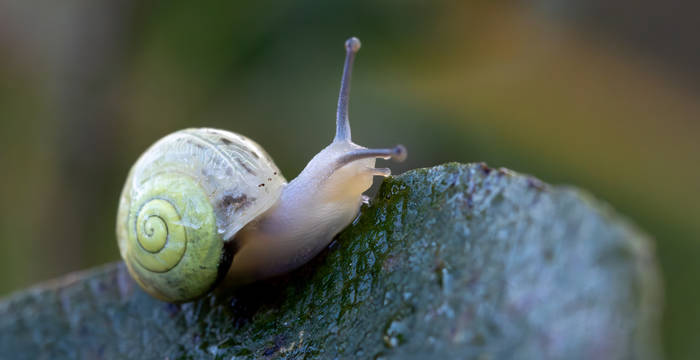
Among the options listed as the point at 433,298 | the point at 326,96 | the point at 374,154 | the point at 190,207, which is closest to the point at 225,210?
the point at 190,207

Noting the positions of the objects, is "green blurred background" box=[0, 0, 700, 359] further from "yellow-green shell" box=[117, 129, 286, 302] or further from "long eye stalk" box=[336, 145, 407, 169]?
"long eye stalk" box=[336, 145, 407, 169]

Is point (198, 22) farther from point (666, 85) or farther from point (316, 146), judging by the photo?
point (666, 85)

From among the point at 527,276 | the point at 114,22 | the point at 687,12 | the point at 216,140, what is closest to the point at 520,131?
the point at 687,12

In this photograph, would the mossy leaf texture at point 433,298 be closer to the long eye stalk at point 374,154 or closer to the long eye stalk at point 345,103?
the long eye stalk at point 374,154

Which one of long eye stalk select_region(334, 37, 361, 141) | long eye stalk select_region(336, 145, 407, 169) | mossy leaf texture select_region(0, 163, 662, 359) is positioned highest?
long eye stalk select_region(334, 37, 361, 141)

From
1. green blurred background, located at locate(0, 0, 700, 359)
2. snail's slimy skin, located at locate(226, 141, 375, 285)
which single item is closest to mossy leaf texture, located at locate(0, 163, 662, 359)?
snail's slimy skin, located at locate(226, 141, 375, 285)

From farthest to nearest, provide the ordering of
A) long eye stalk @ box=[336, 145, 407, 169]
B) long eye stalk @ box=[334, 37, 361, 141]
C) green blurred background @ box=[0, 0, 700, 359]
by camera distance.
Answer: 1. green blurred background @ box=[0, 0, 700, 359]
2. long eye stalk @ box=[334, 37, 361, 141]
3. long eye stalk @ box=[336, 145, 407, 169]
